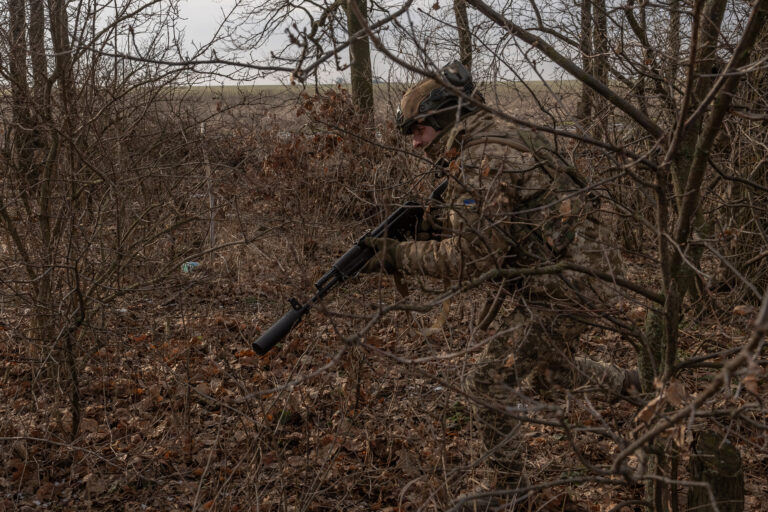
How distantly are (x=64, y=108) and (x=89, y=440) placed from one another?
2.03 metres

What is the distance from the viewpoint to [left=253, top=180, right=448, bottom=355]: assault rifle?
10.7ft

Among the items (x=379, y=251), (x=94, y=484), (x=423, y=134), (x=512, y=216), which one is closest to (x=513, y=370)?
(x=512, y=216)

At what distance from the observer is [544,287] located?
3369 mm

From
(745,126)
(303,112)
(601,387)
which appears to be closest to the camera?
(601,387)

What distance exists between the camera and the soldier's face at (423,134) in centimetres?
368

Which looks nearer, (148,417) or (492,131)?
(492,131)

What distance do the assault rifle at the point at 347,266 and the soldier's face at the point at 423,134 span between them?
25 centimetres

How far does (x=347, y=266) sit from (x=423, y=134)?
0.82 meters

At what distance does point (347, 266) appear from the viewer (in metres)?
3.59

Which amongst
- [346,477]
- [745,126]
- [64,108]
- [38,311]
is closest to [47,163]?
[64,108]

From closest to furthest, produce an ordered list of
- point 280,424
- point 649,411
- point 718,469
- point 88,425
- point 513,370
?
point 649,411, point 718,469, point 513,370, point 280,424, point 88,425

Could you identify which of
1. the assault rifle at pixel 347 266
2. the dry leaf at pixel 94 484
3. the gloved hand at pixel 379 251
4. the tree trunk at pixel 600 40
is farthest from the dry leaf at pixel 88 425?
the tree trunk at pixel 600 40

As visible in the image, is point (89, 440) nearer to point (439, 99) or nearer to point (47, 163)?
point (47, 163)

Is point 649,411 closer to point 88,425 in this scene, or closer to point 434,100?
point 434,100
